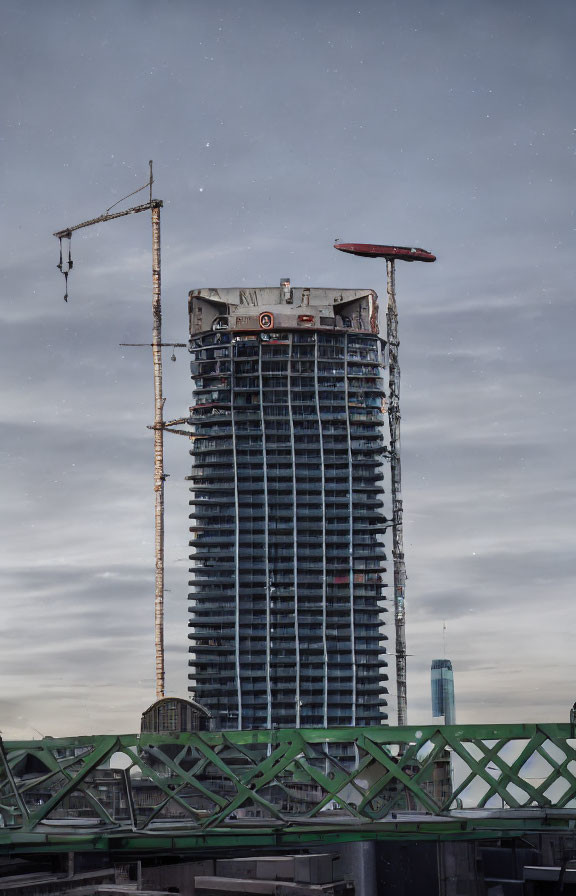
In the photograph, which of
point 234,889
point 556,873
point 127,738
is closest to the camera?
point 234,889

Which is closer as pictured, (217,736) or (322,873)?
(322,873)

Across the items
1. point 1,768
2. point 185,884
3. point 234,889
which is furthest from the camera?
point 1,768

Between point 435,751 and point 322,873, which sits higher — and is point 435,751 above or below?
above

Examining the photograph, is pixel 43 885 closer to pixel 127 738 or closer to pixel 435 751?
pixel 127 738

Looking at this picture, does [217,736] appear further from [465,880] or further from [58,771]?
[465,880]

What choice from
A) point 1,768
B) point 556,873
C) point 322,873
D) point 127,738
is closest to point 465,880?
point 556,873

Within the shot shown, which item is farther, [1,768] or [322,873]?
[1,768]

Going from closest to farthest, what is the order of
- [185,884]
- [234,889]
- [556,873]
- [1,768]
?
[234,889] → [556,873] → [185,884] → [1,768]

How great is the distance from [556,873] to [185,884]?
15007mm

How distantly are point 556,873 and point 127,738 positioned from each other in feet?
62.4

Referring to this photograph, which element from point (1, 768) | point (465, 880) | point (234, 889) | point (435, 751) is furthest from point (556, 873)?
point (1, 768)

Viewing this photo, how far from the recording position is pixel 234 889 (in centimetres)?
4497

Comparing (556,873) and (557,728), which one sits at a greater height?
(557,728)

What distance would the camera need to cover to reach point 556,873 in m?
50.3
